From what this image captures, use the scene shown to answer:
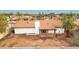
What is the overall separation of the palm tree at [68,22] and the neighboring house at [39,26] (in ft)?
0.14

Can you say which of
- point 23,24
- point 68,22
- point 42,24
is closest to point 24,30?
point 23,24

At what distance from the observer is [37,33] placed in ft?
7.52

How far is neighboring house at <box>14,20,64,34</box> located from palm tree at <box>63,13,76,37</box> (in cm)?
4

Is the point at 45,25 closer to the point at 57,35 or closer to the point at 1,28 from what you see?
the point at 57,35

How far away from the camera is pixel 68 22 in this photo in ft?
7.41

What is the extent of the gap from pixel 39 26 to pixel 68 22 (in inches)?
11.7

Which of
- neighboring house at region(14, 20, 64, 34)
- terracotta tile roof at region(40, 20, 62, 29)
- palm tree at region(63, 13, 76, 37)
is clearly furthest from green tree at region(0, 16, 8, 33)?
palm tree at region(63, 13, 76, 37)

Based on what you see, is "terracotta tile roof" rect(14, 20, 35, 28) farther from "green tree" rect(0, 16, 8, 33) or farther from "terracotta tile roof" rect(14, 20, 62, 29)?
→ "green tree" rect(0, 16, 8, 33)

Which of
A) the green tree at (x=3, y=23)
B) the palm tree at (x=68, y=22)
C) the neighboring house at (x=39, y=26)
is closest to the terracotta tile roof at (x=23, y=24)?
the neighboring house at (x=39, y=26)

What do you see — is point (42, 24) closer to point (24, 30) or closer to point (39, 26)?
point (39, 26)

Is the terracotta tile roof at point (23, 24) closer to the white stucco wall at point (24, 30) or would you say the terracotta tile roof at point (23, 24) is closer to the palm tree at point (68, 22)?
the white stucco wall at point (24, 30)

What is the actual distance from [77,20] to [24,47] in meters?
0.61
